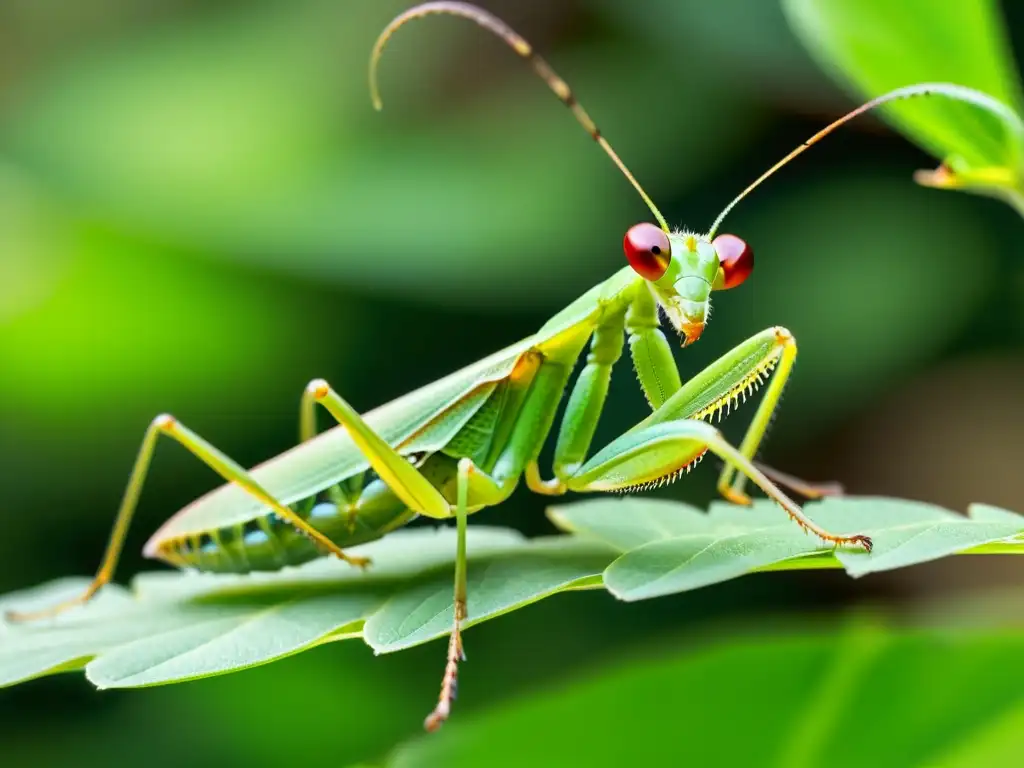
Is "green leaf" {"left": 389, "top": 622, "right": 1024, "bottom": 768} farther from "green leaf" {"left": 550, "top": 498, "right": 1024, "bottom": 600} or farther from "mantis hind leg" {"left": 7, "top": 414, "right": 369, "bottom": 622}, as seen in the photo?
"mantis hind leg" {"left": 7, "top": 414, "right": 369, "bottom": 622}

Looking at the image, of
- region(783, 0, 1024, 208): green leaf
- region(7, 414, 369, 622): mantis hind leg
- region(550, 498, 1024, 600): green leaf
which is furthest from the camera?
region(7, 414, 369, 622): mantis hind leg

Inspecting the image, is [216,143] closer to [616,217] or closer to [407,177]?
[407,177]

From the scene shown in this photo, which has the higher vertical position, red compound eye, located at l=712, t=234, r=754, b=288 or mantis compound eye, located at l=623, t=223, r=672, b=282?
mantis compound eye, located at l=623, t=223, r=672, b=282

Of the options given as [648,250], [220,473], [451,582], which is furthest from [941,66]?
[220,473]

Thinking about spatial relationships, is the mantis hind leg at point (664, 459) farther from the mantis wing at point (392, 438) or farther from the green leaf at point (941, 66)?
the green leaf at point (941, 66)

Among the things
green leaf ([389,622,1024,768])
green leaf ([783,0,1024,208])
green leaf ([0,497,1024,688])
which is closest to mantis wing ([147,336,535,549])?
green leaf ([0,497,1024,688])

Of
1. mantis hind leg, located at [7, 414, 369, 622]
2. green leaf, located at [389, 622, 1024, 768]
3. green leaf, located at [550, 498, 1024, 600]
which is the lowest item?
green leaf, located at [389, 622, 1024, 768]

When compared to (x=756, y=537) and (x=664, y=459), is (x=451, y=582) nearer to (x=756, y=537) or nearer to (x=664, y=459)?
(x=664, y=459)
